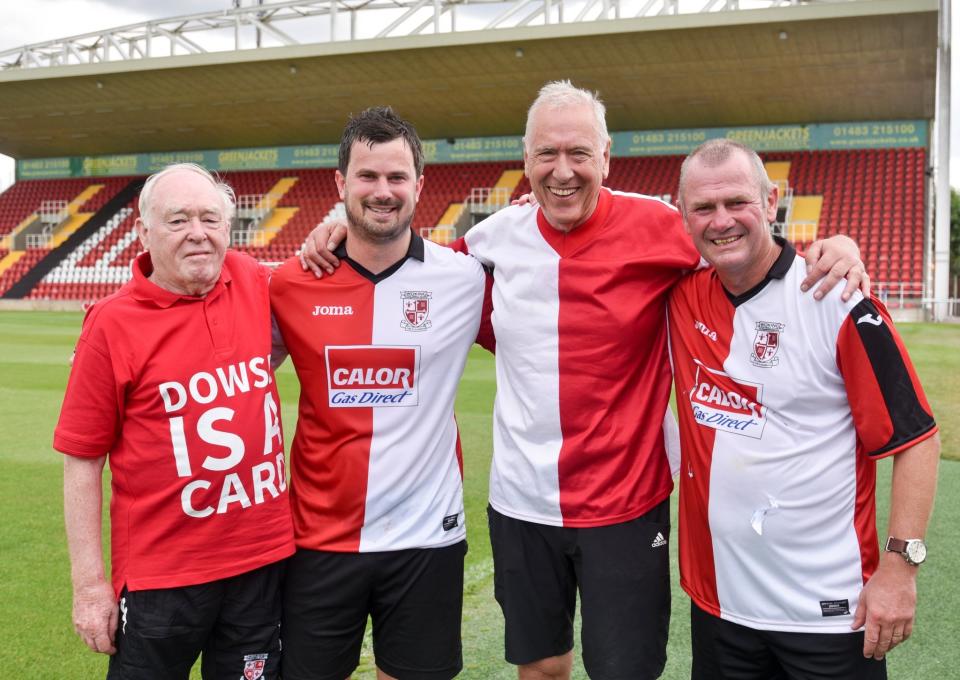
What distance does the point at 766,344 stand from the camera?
7.43 feet

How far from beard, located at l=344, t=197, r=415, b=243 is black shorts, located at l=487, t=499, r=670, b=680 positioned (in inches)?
38.4

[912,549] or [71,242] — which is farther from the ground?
[71,242]

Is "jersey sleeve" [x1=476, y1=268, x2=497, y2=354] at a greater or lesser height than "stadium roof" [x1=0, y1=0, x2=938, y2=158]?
lesser

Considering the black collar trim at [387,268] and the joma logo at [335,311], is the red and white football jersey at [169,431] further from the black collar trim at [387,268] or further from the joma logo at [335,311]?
the black collar trim at [387,268]

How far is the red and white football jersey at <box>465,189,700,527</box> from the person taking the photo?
257 cm

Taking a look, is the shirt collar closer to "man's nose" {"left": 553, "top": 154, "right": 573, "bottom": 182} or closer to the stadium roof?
"man's nose" {"left": 553, "top": 154, "right": 573, "bottom": 182}

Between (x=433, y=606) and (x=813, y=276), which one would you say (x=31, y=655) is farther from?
(x=813, y=276)

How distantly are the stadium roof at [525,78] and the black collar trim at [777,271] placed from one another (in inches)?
710

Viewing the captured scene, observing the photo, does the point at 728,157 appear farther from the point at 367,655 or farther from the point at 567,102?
the point at 367,655

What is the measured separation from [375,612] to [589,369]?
3.28ft

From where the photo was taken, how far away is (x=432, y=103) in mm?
25422


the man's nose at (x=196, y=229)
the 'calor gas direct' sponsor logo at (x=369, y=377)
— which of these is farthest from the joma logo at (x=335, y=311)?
the man's nose at (x=196, y=229)

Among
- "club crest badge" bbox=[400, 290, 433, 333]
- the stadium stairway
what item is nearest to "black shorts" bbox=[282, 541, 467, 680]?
"club crest badge" bbox=[400, 290, 433, 333]

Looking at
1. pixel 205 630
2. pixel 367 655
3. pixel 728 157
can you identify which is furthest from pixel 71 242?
pixel 728 157
